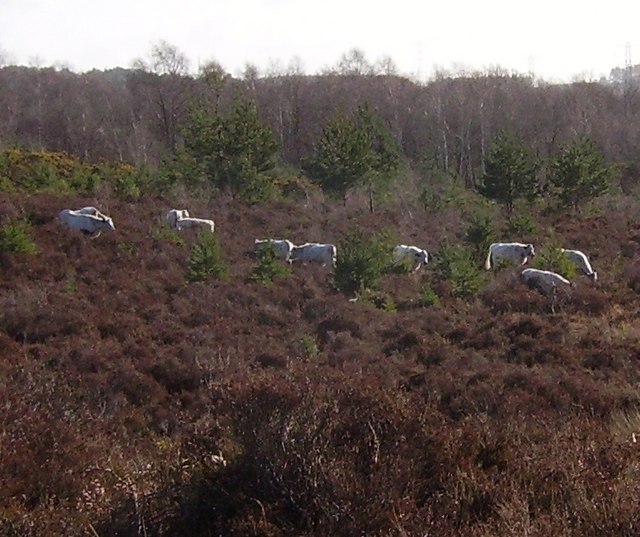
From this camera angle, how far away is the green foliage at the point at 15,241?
47.5ft

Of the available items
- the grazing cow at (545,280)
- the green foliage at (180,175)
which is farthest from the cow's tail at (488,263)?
the green foliage at (180,175)

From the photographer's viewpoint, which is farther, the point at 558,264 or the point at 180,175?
the point at 180,175

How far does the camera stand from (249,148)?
24797 millimetres

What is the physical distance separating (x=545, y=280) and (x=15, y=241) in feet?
36.9

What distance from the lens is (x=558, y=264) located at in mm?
15438

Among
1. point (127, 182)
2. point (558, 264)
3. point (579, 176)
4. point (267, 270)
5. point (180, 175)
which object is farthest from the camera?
point (579, 176)

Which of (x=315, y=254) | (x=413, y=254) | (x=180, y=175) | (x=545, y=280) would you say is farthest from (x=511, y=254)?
(x=180, y=175)

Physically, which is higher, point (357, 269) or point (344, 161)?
point (344, 161)

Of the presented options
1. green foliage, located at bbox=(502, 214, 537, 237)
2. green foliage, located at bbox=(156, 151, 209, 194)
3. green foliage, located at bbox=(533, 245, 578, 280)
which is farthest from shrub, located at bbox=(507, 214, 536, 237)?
green foliage, located at bbox=(156, 151, 209, 194)

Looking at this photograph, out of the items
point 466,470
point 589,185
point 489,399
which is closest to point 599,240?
point 589,185

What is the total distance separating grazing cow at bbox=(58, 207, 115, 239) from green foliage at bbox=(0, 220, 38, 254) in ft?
5.96

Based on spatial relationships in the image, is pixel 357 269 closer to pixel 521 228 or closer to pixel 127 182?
pixel 521 228

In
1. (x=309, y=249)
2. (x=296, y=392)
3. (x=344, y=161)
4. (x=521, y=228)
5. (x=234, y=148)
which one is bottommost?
(x=309, y=249)

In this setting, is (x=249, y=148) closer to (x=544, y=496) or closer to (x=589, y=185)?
(x=589, y=185)
